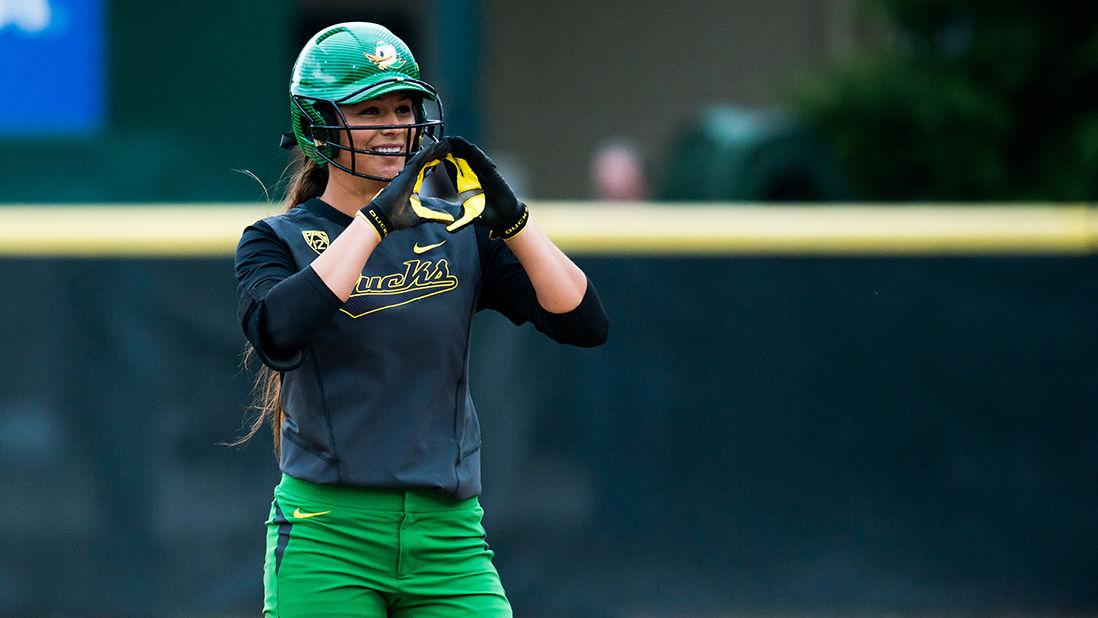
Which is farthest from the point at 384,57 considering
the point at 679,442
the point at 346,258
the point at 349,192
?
the point at 679,442

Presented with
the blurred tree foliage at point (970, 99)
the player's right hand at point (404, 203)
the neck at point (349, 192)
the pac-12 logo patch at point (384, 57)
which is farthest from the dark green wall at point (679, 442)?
the player's right hand at point (404, 203)

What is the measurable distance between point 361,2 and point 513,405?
7.98m

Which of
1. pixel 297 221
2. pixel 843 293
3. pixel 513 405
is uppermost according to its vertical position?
pixel 297 221

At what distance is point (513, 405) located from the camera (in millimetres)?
6258

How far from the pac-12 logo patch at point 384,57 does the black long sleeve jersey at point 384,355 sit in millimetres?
262

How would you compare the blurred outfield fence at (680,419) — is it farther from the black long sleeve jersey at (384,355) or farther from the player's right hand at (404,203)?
the player's right hand at (404,203)

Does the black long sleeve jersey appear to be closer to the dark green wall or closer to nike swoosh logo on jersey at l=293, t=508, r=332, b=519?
nike swoosh logo on jersey at l=293, t=508, r=332, b=519

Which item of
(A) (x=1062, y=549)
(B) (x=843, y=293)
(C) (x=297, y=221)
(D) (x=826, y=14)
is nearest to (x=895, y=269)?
(B) (x=843, y=293)

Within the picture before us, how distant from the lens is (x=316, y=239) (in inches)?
118

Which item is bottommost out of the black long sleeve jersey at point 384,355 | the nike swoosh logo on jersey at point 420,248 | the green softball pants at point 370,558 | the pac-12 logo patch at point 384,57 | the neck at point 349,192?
the green softball pants at point 370,558

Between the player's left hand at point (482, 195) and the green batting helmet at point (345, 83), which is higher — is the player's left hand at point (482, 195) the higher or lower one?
the lower one

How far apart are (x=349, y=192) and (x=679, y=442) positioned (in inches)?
135

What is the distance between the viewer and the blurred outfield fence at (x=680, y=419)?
20.0ft

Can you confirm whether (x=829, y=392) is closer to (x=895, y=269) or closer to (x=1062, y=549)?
(x=895, y=269)
